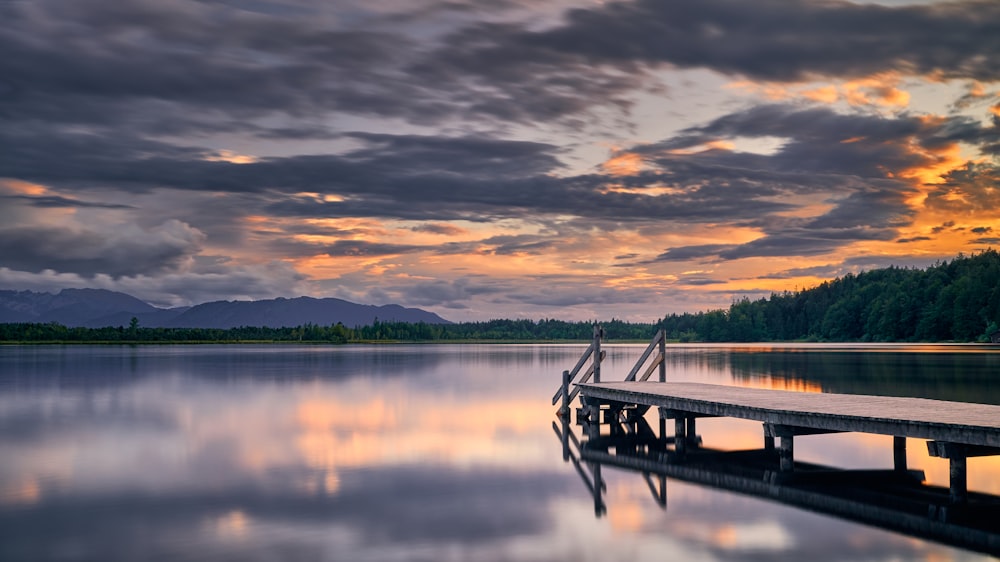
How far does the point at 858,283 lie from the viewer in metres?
167

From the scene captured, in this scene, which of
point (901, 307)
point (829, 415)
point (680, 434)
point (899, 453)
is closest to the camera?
point (829, 415)

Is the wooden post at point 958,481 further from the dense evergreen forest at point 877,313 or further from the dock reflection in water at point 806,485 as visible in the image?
the dense evergreen forest at point 877,313

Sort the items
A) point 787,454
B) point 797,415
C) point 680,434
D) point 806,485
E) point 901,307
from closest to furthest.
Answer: point 806,485 < point 797,415 < point 787,454 < point 680,434 < point 901,307

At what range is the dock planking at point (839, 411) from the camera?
15125 mm

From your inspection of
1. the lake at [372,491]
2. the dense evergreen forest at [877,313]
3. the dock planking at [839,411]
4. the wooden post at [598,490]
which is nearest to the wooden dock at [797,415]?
the dock planking at [839,411]

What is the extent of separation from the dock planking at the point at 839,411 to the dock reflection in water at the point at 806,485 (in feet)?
3.81

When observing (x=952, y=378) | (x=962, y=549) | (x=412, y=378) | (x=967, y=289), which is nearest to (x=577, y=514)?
(x=962, y=549)

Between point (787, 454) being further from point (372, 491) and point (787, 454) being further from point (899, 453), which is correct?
point (372, 491)

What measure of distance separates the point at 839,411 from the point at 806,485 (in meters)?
1.60

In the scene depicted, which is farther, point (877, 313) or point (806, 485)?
point (877, 313)

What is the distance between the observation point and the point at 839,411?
17812 millimetres

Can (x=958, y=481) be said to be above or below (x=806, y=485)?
above

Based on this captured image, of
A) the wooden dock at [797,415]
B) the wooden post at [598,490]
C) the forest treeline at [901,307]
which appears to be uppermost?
the forest treeline at [901,307]

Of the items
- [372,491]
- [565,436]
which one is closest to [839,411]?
[372,491]
